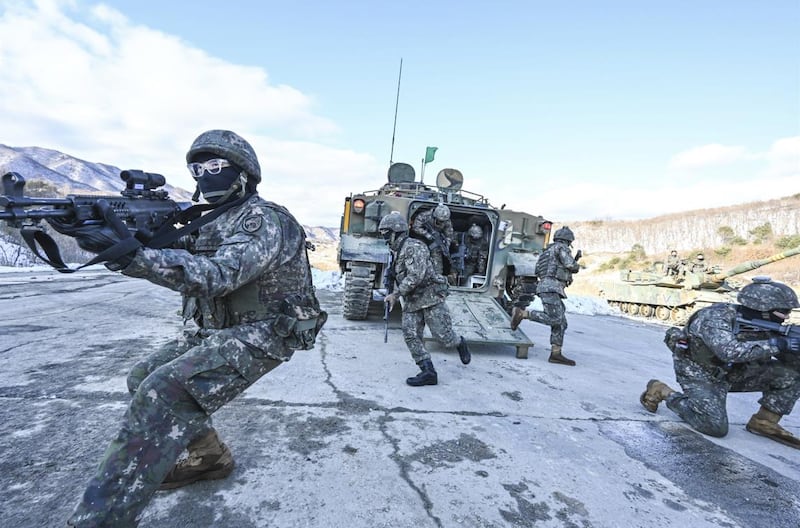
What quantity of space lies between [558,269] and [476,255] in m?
2.19

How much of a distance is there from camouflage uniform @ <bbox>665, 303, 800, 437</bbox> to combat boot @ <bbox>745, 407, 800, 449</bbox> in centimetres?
5

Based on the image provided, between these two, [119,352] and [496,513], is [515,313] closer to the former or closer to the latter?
[496,513]

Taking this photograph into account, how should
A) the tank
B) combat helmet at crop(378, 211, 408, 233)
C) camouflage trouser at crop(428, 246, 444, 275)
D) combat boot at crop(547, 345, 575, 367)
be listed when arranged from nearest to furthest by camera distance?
combat helmet at crop(378, 211, 408, 233) → combat boot at crop(547, 345, 575, 367) → camouflage trouser at crop(428, 246, 444, 275) → the tank

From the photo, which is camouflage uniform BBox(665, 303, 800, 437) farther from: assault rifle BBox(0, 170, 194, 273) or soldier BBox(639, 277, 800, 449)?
assault rifle BBox(0, 170, 194, 273)

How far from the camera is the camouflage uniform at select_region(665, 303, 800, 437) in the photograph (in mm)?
3221

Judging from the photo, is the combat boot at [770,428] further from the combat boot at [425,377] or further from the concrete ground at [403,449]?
the combat boot at [425,377]

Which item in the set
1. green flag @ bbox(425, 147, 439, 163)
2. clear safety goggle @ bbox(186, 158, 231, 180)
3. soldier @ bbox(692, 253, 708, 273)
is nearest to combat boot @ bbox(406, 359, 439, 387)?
clear safety goggle @ bbox(186, 158, 231, 180)

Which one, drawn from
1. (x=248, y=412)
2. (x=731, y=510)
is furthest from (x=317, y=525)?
(x=731, y=510)

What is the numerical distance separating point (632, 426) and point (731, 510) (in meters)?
1.09

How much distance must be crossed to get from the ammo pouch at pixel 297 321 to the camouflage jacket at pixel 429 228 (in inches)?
131

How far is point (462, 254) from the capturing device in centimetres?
711

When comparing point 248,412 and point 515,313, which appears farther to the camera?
point 515,313

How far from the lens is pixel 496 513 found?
2.06 metres

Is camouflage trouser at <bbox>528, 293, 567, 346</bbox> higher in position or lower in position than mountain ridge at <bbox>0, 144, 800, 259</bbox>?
lower
